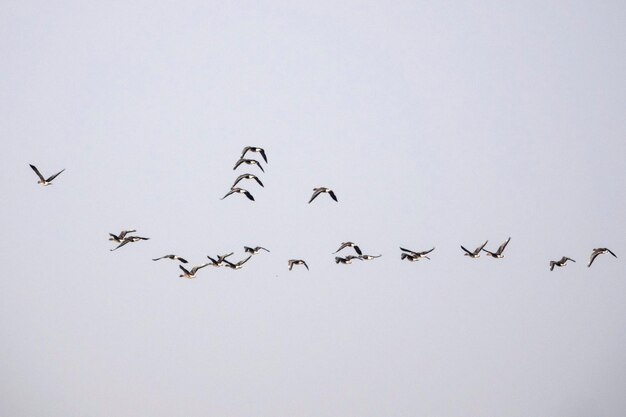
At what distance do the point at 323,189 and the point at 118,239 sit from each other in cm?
1886

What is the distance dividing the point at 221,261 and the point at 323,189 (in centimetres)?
1178

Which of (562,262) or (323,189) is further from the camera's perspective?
(562,262)

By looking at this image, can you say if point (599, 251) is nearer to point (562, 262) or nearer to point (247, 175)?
point (562, 262)

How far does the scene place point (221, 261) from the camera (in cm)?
7069

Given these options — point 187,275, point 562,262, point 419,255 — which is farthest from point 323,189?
point 562,262

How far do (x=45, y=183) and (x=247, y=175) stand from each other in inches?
711

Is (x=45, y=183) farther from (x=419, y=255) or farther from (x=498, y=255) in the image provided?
(x=498, y=255)

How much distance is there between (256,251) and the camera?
73438 mm

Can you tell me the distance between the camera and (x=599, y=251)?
229 feet

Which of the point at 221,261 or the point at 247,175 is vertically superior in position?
the point at 247,175

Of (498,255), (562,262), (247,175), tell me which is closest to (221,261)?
(247,175)

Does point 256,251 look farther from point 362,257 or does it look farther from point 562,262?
point 562,262

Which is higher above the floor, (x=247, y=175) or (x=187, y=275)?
(x=247, y=175)

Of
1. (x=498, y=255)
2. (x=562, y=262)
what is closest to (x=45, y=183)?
(x=498, y=255)
